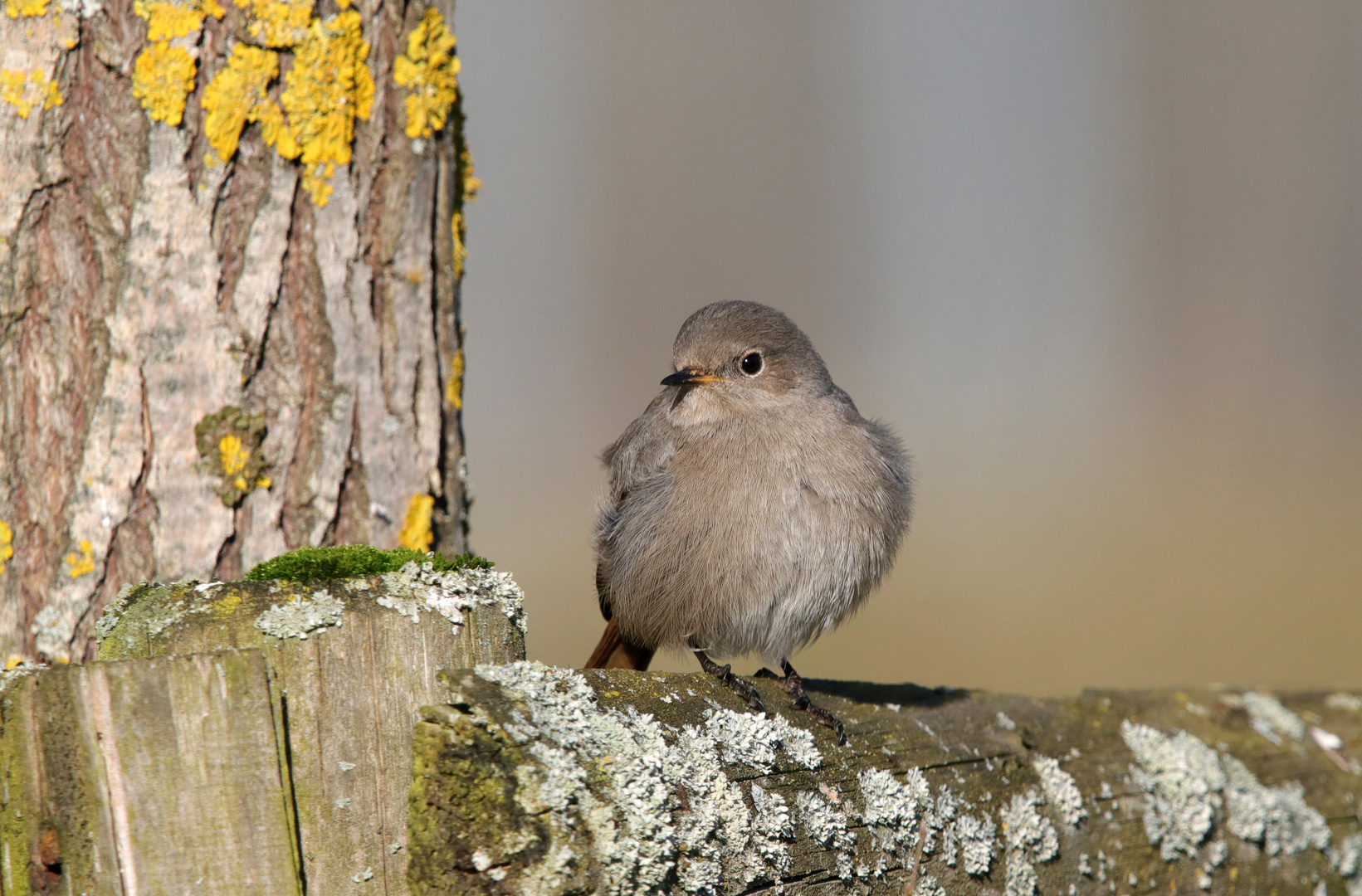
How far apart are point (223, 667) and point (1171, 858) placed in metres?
2.74

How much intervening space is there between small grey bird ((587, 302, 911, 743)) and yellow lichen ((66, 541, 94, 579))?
1782 mm

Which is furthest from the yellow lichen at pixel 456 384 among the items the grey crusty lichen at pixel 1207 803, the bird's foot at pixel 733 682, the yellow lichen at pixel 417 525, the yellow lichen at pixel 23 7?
the grey crusty lichen at pixel 1207 803

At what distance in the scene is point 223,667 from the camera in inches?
66.4

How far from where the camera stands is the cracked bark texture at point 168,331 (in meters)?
3.03

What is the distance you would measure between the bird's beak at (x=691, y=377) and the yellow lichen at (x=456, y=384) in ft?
2.72

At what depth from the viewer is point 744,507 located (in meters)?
3.85

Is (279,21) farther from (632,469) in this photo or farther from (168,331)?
(632,469)

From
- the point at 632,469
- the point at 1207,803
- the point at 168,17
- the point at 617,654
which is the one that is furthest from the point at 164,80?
the point at 1207,803

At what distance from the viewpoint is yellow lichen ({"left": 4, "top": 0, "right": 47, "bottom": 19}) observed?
117 inches

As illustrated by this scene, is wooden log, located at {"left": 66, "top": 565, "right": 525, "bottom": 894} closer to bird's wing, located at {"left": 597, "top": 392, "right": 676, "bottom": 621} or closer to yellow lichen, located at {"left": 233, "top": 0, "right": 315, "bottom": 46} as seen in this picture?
yellow lichen, located at {"left": 233, "top": 0, "right": 315, "bottom": 46}

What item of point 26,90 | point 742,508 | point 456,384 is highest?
point 26,90

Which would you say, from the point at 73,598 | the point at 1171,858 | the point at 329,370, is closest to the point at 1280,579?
the point at 1171,858

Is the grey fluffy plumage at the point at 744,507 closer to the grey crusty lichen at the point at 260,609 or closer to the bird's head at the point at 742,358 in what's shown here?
the bird's head at the point at 742,358

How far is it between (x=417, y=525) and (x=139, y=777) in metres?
1.95
